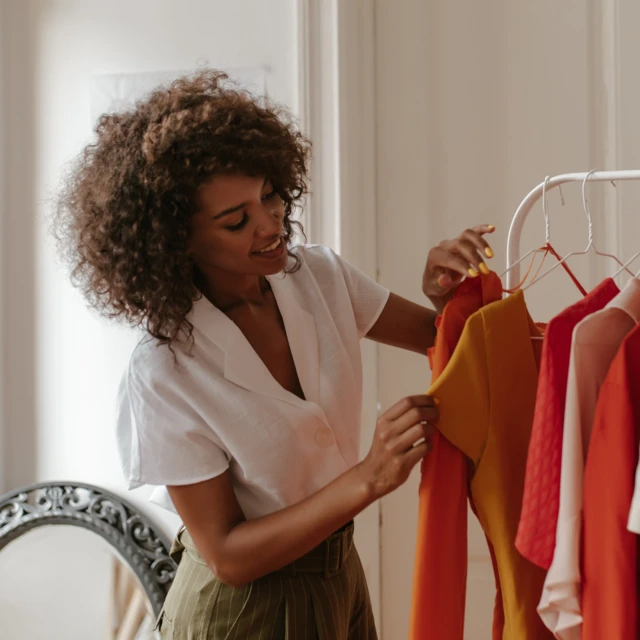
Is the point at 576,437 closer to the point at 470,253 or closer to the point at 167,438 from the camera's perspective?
the point at 470,253

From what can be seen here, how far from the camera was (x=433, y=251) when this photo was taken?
1.03m

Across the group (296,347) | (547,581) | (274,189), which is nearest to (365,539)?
(296,347)

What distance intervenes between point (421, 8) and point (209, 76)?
0.68m

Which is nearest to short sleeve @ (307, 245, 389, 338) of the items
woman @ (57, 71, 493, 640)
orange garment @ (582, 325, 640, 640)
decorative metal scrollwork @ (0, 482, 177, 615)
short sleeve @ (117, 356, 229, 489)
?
woman @ (57, 71, 493, 640)

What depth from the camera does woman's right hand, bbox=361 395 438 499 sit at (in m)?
0.84

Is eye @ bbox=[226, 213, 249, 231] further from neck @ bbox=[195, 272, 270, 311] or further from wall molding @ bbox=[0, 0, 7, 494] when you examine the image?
wall molding @ bbox=[0, 0, 7, 494]

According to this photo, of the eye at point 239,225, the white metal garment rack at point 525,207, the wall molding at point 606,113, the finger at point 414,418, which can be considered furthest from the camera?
the wall molding at point 606,113

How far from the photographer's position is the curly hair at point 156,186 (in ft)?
3.35

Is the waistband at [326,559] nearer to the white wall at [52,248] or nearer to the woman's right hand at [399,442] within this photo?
the woman's right hand at [399,442]

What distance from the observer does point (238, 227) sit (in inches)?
41.1

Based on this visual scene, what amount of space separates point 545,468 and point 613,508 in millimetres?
78

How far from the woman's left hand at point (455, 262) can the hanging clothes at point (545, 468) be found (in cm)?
17

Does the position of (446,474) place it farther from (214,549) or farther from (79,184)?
(79,184)

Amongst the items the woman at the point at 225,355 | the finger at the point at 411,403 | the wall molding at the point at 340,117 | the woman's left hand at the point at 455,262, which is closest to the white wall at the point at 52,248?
the wall molding at the point at 340,117
